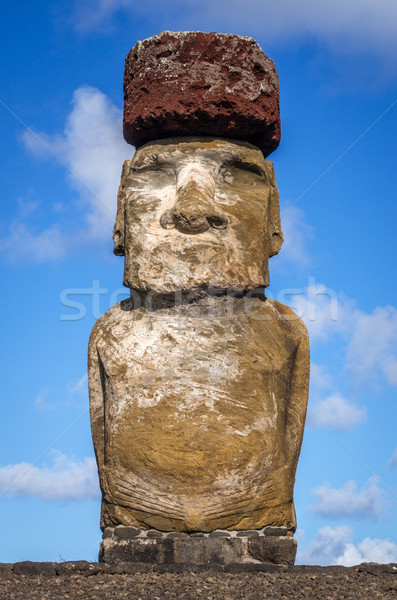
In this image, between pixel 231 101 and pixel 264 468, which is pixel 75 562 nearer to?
pixel 264 468

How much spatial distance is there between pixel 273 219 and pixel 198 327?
4.32 feet

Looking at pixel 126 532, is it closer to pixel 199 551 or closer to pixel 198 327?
pixel 199 551

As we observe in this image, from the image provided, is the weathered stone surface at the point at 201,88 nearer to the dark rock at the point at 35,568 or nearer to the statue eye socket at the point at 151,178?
the statue eye socket at the point at 151,178

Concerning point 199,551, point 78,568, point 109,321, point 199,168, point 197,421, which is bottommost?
point 78,568

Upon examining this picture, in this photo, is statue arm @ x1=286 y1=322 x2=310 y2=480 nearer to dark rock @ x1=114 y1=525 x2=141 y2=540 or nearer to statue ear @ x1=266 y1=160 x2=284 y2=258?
statue ear @ x1=266 y1=160 x2=284 y2=258

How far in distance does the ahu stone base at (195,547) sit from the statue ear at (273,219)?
2338 millimetres

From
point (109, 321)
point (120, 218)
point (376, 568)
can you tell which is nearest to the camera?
point (376, 568)

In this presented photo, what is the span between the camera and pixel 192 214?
6.38 m

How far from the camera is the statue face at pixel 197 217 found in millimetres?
6352

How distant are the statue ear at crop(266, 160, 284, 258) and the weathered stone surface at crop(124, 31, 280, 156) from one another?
36 centimetres

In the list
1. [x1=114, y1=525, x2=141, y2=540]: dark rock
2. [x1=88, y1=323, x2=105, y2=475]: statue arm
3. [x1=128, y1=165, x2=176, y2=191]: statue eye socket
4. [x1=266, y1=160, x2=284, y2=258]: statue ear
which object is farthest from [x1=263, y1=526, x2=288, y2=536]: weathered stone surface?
[x1=128, y1=165, x2=176, y2=191]: statue eye socket

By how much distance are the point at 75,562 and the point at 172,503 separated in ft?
2.63

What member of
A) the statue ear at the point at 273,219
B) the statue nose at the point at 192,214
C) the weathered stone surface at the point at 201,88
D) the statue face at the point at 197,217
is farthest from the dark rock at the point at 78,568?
the weathered stone surface at the point at 201,88

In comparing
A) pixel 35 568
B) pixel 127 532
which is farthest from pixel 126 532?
pixel 35 568
